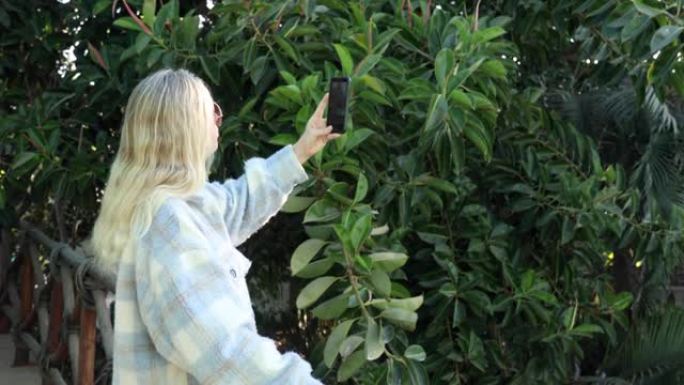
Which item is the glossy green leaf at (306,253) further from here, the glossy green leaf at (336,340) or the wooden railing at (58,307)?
the wooden railing at (58,307)

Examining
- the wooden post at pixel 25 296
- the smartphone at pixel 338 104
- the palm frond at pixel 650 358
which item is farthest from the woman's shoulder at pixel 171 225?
the palm frond at pixel 650 358

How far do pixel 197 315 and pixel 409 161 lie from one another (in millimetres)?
1902

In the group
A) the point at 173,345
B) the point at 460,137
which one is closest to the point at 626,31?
the point at 460,137

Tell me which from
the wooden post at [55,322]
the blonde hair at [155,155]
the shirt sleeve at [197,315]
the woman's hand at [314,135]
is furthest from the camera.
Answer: the wooden post at [55,322]

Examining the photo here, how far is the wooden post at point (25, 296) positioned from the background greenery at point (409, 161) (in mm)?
215

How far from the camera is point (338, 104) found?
2.61 m

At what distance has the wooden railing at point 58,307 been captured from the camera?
3465 millimetres

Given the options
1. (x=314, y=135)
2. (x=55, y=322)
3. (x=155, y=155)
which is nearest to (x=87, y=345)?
(x=55, y=322)

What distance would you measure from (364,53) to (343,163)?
0.38 metres

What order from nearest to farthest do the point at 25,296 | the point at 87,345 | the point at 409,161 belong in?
1. the point at 87,345
2. the point at 409,161
3. the point at 25,296

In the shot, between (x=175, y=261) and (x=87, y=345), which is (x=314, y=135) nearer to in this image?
(x=175, y=261)

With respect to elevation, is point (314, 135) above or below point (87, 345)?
above

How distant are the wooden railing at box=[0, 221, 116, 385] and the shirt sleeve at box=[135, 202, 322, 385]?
1.03 metres

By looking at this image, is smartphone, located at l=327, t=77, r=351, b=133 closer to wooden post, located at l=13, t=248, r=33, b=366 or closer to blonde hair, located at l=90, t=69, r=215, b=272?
blonde hair, located at l=90, t=69, r=215, b=272
